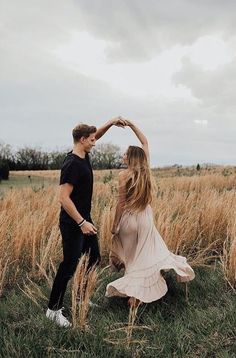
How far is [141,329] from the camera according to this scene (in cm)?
341

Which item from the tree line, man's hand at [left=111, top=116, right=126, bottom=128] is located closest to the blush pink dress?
man's hand at [left=111, top=116, right=126, bottom=128]

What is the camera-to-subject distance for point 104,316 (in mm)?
3680

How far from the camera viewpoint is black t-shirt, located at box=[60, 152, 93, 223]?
3.48 metres

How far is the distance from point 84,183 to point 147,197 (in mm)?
688

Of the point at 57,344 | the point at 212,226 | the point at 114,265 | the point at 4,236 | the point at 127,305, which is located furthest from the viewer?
the point at 212,226

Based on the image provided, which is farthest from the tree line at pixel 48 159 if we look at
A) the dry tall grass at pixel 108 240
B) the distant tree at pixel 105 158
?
the dry tall grass at pixel 108 240

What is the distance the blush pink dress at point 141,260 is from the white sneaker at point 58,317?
52cm

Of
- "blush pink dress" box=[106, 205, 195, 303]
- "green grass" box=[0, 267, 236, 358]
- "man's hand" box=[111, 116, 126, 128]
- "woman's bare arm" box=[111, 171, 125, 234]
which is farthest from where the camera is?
"man's hand" box=[111, 116, 126, 128]

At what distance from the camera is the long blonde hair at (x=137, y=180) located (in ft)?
12.9

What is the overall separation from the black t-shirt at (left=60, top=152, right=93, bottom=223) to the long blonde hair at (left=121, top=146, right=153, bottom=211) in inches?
16.4

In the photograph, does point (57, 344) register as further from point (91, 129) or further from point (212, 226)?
point (212, 226)

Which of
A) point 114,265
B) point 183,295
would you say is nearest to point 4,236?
point 114,265

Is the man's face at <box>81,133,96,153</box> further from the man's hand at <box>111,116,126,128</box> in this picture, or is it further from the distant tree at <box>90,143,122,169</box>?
the distant tree at <box>90,143,122,169</box>

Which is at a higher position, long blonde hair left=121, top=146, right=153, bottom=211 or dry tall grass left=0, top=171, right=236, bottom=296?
long blonde hair left=121, top=146, right=153, bottom=211
